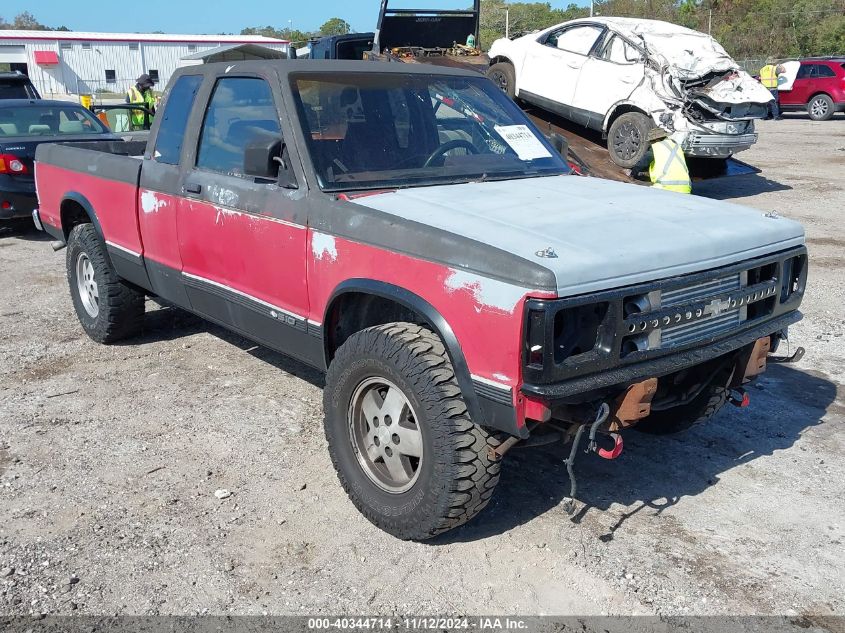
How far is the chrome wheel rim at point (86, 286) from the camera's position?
19.7ft

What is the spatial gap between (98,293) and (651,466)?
13.1ft

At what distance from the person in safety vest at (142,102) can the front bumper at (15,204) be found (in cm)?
381

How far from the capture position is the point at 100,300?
5824 millimetres

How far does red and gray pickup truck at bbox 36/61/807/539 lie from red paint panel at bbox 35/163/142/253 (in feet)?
0.20

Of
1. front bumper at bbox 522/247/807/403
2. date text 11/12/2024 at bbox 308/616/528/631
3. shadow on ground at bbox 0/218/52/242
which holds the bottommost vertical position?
shadow on ground at bbox 0/218/52/242

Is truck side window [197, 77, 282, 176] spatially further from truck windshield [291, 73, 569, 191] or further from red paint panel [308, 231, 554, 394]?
red paint panel [308, 231, 554, 394]

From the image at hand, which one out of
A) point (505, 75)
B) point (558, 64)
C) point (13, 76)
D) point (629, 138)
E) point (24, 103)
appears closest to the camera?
point (24, 103)

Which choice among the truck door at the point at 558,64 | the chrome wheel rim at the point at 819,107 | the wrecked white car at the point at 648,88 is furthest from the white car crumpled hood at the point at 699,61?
the chrome wheel rim at the point at 819,107

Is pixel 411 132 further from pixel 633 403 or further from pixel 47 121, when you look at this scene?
pixel 47 121

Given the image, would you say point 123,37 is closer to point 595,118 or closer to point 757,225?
point 595,118

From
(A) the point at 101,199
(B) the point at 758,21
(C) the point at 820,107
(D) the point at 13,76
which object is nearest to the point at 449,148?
(A) the point at 101,199

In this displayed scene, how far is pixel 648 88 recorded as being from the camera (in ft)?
37.3

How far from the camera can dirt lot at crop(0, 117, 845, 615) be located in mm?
3125

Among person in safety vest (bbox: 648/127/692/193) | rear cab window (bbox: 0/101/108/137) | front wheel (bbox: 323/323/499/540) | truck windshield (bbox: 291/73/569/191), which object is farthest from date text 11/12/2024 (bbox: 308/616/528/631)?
rear cab window (bbox: 0/101/108/137)
